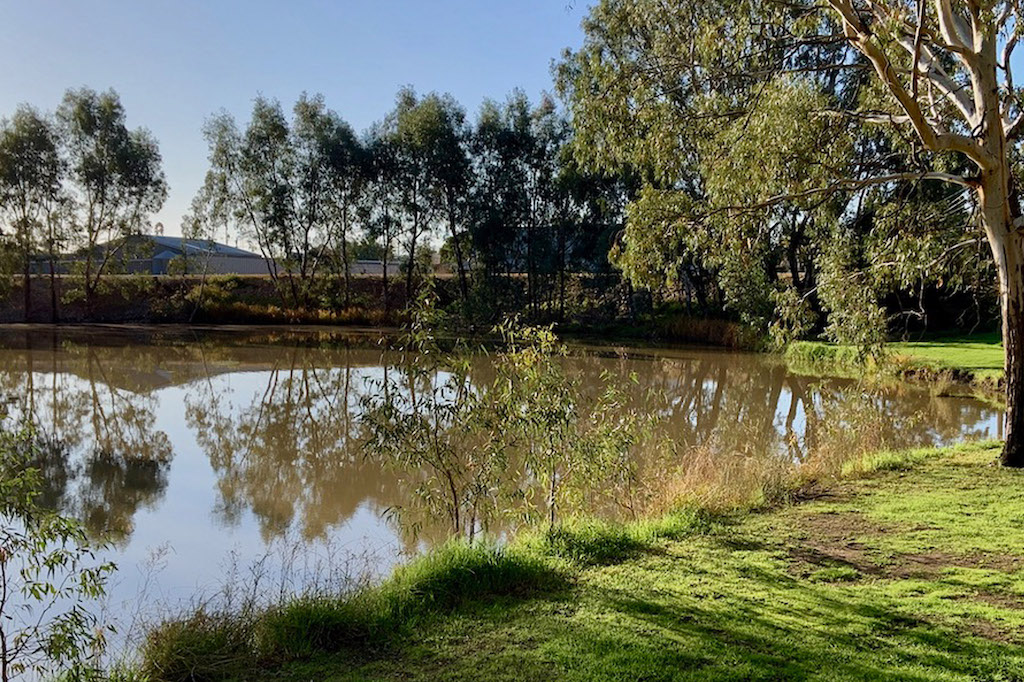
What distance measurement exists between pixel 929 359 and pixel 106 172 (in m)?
32.3

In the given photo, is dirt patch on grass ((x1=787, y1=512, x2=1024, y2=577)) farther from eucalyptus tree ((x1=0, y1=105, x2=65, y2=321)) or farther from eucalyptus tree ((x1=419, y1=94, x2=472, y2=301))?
eucalyptus tree ((x1=0, y1=105, x2=65, y2=321))

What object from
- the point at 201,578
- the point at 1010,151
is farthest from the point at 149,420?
the point at 1010,151

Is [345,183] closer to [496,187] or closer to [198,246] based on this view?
[496,187]

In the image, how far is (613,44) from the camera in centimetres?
1948

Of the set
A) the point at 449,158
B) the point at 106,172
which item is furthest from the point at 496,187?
the point at 106,172

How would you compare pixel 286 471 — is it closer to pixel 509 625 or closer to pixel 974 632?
pixel 509 625

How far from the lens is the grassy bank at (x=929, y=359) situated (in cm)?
1641

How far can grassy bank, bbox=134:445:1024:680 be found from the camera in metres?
3.22

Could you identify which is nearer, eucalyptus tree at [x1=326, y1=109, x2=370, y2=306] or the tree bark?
the tree bark

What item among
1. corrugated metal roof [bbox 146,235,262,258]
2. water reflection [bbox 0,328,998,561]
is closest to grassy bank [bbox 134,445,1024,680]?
water reflection [bbox 0,328,998,561]

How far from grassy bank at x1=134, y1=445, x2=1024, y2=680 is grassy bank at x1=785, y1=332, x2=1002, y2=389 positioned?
9.91 m

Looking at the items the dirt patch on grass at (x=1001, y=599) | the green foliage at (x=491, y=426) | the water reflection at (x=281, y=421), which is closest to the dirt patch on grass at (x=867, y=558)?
the dirt patch on grass at (x=1001, y=599)

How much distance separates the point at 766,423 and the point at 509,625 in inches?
378

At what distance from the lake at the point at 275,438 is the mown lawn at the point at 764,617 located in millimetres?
1347
